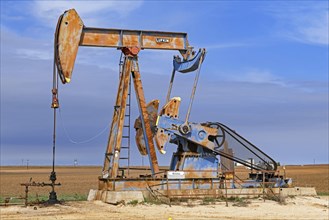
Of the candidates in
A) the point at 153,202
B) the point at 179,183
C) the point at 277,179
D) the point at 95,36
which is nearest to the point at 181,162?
the point at 179,183

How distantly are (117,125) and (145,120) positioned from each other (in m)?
0.87

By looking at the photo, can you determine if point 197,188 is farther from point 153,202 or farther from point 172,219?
point 172,219

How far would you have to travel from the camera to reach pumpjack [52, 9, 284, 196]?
58.2ft

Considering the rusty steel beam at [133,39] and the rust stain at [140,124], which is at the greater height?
the rusty steel beam at [133,39]

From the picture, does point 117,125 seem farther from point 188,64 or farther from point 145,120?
point 188,64

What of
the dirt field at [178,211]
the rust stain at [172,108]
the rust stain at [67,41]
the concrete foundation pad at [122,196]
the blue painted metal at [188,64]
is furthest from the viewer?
the blue painted metal at [188,64]

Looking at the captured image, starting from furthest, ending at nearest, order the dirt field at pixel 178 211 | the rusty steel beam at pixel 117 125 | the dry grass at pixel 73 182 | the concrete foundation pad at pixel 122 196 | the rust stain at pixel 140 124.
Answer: the dry grass at pixel 73 182
the rust stain at pixel 140 124
the rusty steel beam at pixel 117 125
the concrete foundation pad at pixel 122 196
the dirt field at pixel 178 211

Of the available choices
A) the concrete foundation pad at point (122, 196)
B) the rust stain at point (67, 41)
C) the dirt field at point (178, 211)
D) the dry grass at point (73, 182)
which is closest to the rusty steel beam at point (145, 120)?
the concrete foundation pad at point (122, 196)

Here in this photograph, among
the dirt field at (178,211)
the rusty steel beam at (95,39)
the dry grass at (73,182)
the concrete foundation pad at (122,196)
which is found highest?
the rusty steel beam at (95,39)

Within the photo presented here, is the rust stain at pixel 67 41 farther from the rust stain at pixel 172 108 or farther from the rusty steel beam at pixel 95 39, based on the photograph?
the rust stain at pixel 172 108

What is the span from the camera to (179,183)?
59.8 ft

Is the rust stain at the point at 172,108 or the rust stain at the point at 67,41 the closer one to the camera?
the rust stain at the point at 67,41

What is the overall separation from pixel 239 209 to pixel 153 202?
231cm

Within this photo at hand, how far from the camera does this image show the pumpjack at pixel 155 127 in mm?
17750
